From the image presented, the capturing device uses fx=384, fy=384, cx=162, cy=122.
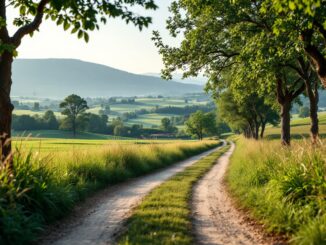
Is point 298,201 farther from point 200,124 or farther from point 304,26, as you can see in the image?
point 200,124

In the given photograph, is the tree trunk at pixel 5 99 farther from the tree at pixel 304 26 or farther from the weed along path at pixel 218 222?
the tree at pixel 304 26

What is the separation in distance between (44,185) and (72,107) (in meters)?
117

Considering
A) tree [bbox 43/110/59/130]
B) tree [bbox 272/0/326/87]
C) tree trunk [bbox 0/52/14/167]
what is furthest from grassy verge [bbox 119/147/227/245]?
tree [bbox 43/110/59/130]

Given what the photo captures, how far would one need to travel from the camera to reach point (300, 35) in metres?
14.4

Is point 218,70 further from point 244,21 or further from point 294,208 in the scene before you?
point 294,208

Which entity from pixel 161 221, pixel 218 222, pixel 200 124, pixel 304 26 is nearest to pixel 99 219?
pixel 161 221

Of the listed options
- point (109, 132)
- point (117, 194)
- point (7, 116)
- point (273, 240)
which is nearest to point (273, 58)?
point (117, 194)

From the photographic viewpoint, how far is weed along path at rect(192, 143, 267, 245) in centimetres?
836

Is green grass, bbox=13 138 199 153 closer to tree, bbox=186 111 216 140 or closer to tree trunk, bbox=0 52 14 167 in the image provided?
tree trunk, bbox=0 52 14 167

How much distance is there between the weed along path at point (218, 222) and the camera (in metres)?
8.36

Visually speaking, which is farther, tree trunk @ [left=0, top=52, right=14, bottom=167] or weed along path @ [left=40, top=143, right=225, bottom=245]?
tree trunk @ [left=0, top=52, right=14, bottom=167]

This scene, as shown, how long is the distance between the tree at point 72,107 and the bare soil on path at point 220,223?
363 feet

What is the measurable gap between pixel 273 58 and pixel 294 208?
9434mm

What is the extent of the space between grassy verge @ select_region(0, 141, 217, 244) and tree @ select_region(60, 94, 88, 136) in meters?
104
